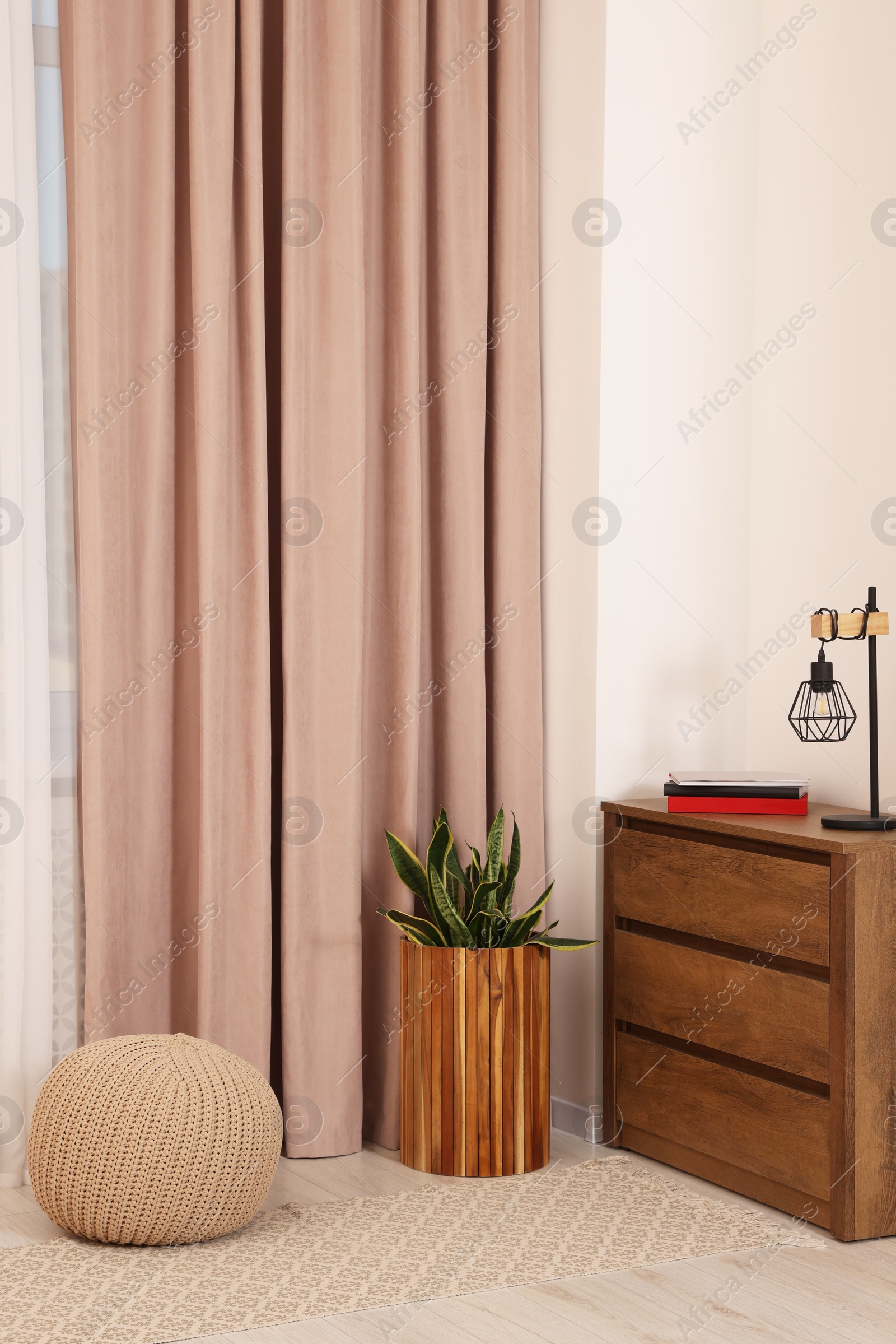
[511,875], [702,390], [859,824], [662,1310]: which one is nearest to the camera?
[662,1310]

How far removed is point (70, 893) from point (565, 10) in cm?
219

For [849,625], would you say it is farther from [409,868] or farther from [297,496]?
[297,496]

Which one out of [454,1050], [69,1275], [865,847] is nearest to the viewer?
[69,1275]

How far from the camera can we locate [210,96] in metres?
2.70

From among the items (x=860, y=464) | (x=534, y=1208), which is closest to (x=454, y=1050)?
(x=534, y=1208)

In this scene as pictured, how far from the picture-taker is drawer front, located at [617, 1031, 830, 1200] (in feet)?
7.85

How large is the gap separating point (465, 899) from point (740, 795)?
2.00ft

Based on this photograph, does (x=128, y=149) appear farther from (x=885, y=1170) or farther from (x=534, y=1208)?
(x=885, y=1170)

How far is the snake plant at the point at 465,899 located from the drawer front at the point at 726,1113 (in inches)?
11.2

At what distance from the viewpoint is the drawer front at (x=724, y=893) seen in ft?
7.83

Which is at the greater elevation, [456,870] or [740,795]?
[740,795]

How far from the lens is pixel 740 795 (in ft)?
8.75

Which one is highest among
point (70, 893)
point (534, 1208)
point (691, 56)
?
point (691, 56)

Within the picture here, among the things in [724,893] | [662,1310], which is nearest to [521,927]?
[724,893]
